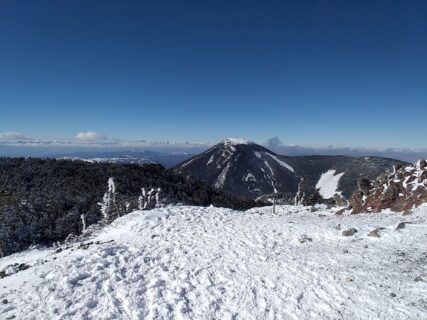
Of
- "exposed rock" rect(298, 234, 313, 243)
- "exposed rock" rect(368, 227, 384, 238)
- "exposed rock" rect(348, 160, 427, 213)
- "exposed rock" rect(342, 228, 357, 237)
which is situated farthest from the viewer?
"exposed rock" rect(348, 160, 427, 213)

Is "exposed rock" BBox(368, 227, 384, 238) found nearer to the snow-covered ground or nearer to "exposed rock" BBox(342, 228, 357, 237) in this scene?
the snow-covered ground

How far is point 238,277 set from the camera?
18.9 m

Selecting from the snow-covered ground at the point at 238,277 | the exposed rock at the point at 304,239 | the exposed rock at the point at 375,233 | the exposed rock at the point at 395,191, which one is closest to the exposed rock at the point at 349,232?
the snow-covered ground at the point at 238,277

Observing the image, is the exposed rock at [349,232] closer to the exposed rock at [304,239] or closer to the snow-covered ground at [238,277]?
the snow-covered ground at [238,277]

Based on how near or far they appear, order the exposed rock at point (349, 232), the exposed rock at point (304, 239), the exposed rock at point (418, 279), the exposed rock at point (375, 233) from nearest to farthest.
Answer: the exposed rock at point (418, 279)
the exposed rock at point (375, 233)
the exposed rock at point (304, 239)
the exposed rock at point (349, 232)

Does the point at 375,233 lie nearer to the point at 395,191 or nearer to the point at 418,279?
the point at 418,279

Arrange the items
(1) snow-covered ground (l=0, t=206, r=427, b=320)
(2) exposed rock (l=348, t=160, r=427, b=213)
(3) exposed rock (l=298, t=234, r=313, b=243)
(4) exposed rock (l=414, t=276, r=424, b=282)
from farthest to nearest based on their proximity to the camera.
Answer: (2) exposed rock (l=348, t=160, r=427, b=213) < (3) exposed rock (l=298, t=234, r=313, b=243) < (4) exposed rock (l=414, t=276, r=424, b=282) < (1) snow-covered ground (l=0, t=206, r=427, b=320)

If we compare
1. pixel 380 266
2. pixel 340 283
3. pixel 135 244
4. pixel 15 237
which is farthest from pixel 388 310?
pixel 15 237

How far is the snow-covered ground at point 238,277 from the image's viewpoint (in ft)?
49.9

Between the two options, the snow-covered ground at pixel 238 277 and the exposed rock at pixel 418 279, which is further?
the exposed rock at pixel 418 279

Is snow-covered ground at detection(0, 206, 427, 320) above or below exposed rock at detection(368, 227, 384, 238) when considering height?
below

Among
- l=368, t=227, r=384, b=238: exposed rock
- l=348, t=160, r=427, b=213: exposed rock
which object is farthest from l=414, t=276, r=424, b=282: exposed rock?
l=348, t=160, r=427, b=213: exposed rock

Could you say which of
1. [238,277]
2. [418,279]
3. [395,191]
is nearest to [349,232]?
[418,279]

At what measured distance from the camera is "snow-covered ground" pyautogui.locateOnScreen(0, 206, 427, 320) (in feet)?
49.9
